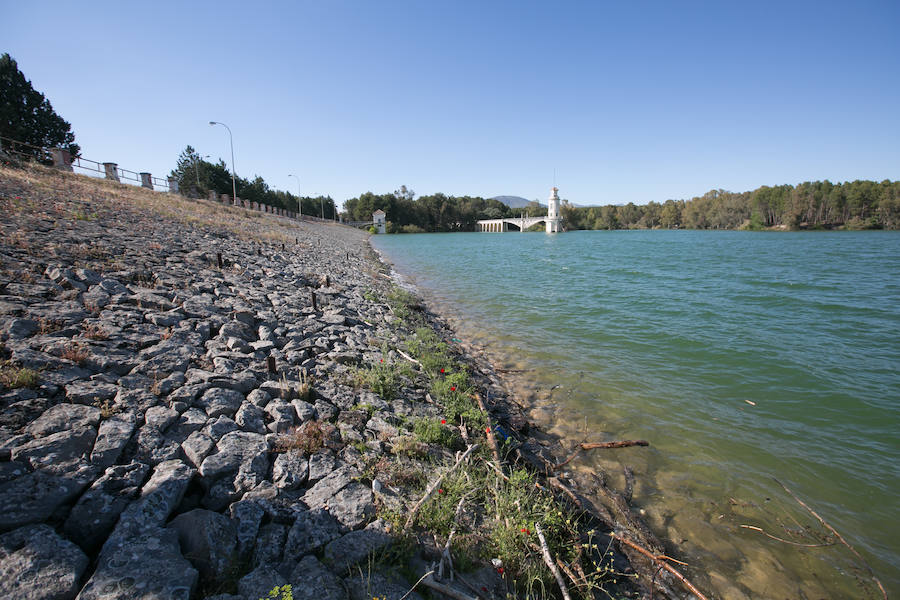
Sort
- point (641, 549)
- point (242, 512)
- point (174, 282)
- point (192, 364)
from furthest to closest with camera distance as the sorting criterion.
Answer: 1. point (174, 282)
2. point (192, 364)
3. point (641, 549)
4. point (242, 512)

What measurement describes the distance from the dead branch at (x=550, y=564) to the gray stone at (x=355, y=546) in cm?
134

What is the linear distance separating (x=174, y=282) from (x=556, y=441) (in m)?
8.28

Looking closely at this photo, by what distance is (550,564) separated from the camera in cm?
300

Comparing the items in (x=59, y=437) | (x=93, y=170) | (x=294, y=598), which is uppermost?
(x=93, y=170)

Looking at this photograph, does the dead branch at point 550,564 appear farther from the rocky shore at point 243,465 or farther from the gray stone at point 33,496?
the gray stone at point 33,496

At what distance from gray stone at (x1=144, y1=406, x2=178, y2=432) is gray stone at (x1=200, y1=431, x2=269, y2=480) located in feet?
1.96

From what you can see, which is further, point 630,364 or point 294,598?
point 630,364

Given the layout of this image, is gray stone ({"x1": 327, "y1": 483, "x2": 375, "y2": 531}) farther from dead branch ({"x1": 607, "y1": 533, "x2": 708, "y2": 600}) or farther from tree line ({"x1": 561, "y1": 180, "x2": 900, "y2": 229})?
tree line ({"x1": 561, "y1": 180, "x2": 900, "y2": 229})

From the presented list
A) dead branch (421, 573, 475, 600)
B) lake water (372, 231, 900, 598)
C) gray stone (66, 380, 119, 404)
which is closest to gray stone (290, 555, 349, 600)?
dead branch (421, 573, 475, 600)

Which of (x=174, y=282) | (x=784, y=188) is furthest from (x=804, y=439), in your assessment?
(x=784, y=188)

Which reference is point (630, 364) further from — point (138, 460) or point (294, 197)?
point (294, 197)

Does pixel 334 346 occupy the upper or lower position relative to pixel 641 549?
upper

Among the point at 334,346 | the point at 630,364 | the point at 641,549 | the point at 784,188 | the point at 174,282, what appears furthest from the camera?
the point at 784,188

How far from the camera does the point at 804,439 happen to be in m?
6.27
